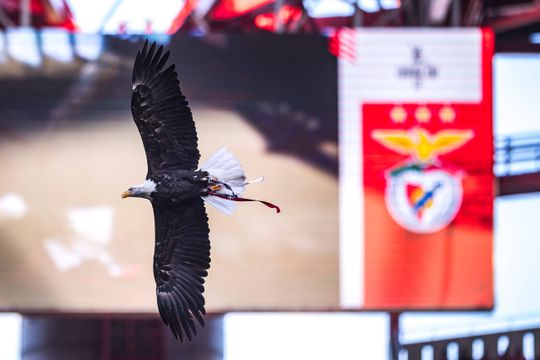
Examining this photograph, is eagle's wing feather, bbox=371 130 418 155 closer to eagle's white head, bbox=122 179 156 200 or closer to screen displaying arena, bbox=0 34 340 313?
screen displaying arena, bbox=0 34 340 313

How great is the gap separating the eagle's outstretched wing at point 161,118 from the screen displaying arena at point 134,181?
30.7ft

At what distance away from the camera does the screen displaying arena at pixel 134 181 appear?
22672mm

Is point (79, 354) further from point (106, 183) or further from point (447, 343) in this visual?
point (447, 343)

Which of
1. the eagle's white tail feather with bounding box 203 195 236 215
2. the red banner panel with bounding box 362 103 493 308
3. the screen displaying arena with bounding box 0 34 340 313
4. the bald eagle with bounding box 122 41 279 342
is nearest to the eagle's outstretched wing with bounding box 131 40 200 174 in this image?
the bald eagle with bounding box 122 41 279 342

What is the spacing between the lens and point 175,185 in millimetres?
12680

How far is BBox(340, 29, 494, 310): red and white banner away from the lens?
2266 centimetres

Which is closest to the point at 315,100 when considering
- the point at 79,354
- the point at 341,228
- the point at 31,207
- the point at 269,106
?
the point at 269,106

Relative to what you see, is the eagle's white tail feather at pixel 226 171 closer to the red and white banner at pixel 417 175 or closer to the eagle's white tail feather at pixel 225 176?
the eagle's white tail feather at pixel 225 176

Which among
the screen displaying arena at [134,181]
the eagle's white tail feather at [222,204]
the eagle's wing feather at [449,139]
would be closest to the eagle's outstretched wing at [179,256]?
the eagle's white tail feather at [222,204]

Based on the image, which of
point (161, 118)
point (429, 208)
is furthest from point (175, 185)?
point (429, 208)

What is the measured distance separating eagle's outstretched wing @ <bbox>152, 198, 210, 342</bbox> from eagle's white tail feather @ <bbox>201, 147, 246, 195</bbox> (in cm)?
81

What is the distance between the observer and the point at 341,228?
74.6ft

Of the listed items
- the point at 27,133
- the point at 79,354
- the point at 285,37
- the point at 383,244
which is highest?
the point at 285,37

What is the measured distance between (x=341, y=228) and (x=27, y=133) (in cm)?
536
